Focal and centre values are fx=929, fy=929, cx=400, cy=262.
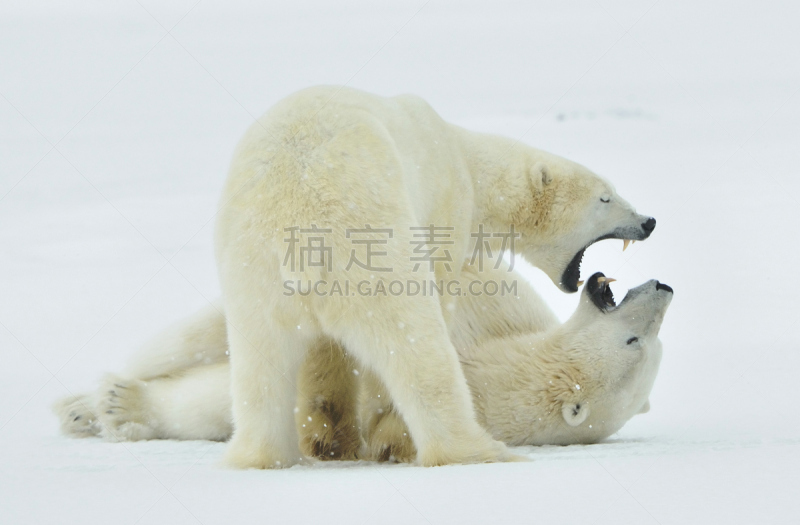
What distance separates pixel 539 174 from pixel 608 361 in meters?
1.00

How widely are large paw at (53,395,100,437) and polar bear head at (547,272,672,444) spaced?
216 centimetres

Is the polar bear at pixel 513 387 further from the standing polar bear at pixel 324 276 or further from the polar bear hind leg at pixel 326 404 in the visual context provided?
the standing polar bear at pixel 324 276

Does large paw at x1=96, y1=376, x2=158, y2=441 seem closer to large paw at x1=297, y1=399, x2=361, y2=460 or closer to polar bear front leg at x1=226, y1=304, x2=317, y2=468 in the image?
large paw at x1=297, y1=399, x2=361, y2=460

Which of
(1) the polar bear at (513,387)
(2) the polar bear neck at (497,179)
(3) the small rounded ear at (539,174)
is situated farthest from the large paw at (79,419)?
(3) the small rounded ear at (539,174)

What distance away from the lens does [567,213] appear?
15.2ft

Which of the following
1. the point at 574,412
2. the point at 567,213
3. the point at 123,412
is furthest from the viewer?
the point at 567,213

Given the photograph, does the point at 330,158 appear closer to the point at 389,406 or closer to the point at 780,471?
the point at 389,406

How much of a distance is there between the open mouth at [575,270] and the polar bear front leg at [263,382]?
1925 millimetres

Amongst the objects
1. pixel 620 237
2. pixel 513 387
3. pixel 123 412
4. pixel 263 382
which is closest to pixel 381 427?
pixel 513 387

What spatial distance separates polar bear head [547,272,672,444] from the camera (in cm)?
410

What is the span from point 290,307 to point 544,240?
1.90m

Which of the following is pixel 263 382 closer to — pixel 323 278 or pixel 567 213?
pixel 323 278

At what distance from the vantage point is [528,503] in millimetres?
2570

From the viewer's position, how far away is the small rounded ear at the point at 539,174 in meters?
4.54
